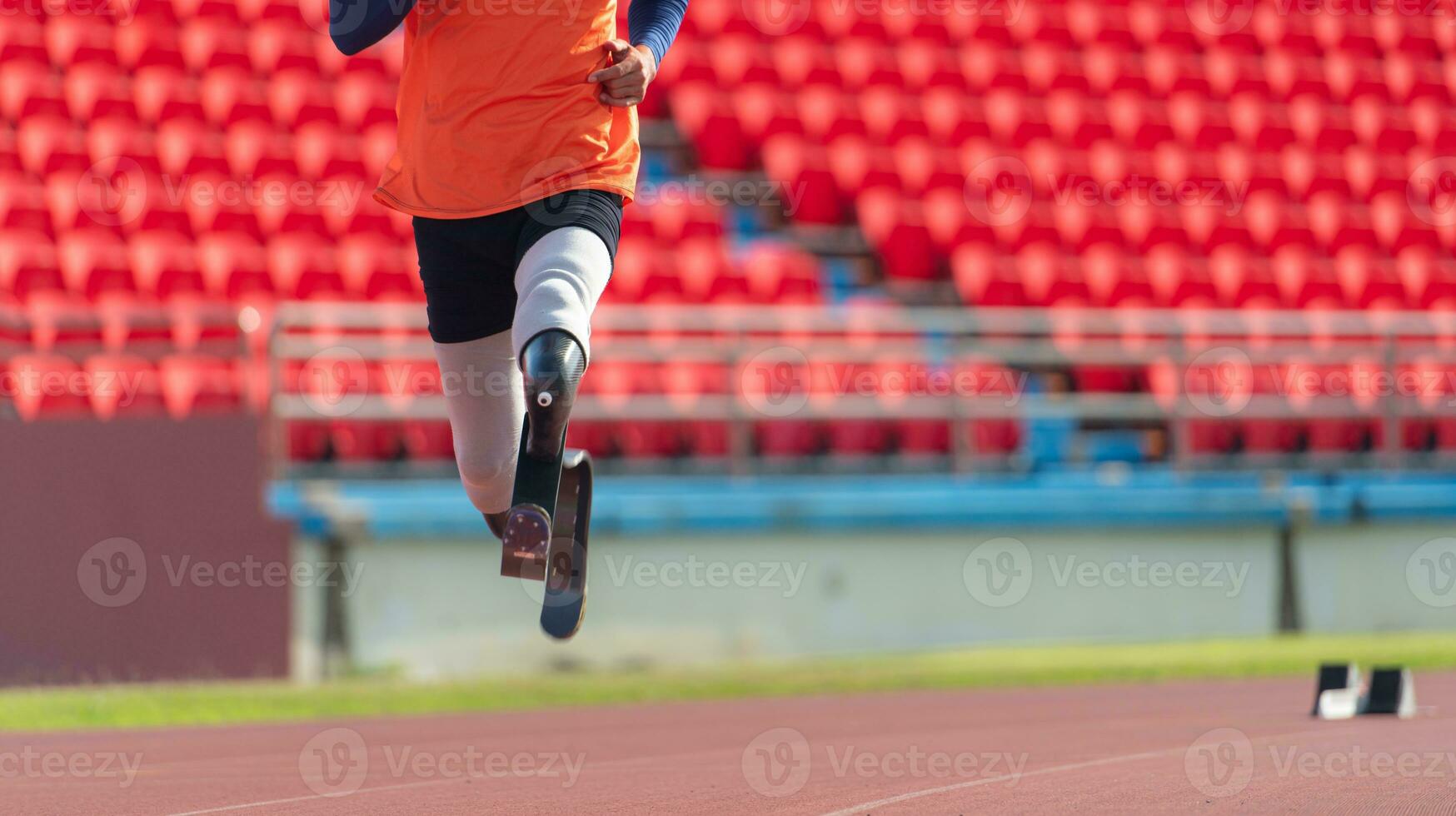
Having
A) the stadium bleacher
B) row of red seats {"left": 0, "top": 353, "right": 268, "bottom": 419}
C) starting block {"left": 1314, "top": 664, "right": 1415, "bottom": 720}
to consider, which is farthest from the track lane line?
row of red seats {"left": 0, "top": 353, "right": 268, "bottom": 419}

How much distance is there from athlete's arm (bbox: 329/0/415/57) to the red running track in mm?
1577

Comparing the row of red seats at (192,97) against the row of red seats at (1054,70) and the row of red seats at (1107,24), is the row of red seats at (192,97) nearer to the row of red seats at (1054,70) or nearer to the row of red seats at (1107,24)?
the row of red seats at (1054,70)

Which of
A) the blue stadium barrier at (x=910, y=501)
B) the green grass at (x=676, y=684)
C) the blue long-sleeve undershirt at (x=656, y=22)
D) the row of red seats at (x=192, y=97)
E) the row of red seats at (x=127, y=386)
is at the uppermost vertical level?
the row of red seats at (x=192, y=97)

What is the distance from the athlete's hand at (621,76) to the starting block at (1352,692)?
3141 millimetres

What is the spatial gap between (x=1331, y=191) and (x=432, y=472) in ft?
24.2

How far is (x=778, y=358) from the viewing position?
28.5 feet

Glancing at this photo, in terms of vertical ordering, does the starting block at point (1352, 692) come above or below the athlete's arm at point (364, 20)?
below

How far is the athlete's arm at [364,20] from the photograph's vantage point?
3506 mm

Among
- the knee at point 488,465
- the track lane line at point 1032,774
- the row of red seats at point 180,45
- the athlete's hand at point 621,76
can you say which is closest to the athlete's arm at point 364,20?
the athlete's hand at point 621,76

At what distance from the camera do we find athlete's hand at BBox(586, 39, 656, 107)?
3682mm

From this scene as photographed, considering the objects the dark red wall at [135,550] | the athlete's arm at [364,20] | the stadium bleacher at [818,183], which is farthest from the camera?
the stadium bleacher at [818,183]

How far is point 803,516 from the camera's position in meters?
8.48

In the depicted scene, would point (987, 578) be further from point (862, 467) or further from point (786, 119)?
point (786, 119)

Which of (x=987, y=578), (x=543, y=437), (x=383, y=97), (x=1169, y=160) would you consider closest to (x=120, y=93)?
(x=383, y=97)
